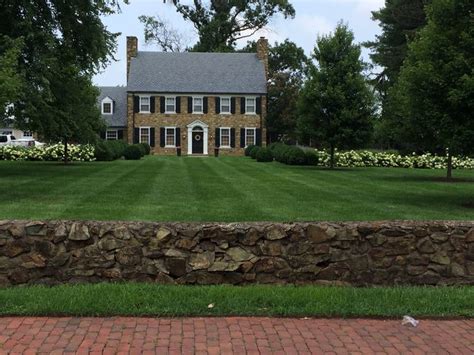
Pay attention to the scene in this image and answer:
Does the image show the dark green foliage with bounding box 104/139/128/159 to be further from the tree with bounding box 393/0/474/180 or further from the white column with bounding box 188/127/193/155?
the tree with bounding box 393/0/474/180

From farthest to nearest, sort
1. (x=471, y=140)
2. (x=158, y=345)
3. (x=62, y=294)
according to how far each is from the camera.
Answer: (x=471, y=140), (x=62, y=294), (x=158, y=345)

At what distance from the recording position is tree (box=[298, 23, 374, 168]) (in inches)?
1081

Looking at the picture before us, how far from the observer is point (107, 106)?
176ft

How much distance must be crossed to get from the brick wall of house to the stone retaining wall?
4425 cm

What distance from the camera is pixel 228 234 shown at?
21.6ft

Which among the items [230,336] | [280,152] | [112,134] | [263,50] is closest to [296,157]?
[280,152]

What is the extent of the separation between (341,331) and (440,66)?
873 centimetres

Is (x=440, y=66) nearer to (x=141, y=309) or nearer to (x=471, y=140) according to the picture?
(x=471, y=140)

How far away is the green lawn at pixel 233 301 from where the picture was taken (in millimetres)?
5660

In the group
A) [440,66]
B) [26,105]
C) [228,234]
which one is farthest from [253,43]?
[228,234]

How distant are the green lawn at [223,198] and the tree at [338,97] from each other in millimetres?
7095

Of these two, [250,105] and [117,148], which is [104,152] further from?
[250,105]

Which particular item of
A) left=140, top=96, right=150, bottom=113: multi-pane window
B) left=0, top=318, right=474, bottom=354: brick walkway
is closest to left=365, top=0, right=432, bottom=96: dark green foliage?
left=140, top=96, right=150, bottom=113: multi-pane window

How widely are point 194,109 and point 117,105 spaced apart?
8438mm
